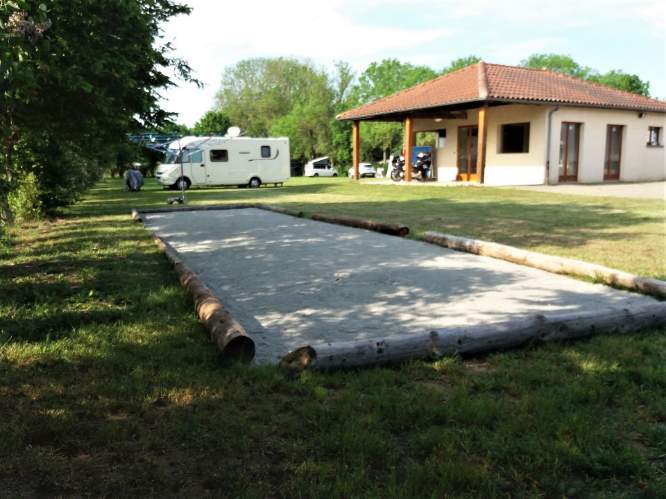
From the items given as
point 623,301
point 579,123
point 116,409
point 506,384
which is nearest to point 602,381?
point 506,384

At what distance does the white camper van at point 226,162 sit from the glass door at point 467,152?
29.8ft

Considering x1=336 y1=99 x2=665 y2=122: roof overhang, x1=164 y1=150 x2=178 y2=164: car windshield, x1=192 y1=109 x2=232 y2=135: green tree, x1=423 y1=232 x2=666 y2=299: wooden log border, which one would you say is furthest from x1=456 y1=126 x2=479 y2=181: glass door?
x1=192 y1=109 x2=232 y2=135: green tree

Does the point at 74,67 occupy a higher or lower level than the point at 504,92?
lower

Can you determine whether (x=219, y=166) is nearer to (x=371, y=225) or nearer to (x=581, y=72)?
(x=371, y=225)

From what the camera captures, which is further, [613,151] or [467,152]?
[467,152]

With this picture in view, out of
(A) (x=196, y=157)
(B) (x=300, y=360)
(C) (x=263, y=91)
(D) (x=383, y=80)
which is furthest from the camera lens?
(C) (x=263, y=91)

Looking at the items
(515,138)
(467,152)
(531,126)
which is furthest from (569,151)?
(467,152)

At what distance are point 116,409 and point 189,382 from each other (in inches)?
16.8

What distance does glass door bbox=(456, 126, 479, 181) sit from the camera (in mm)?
25466

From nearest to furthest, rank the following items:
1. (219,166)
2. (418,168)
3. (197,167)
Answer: (197,167) < (219,166) < (418,168)

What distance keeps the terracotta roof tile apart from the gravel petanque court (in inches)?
579

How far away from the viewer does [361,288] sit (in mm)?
5480

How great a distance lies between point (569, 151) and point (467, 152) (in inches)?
178

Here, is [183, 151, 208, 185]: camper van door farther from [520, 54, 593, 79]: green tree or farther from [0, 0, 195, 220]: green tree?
[520, 54, 593, 79]: green tree
